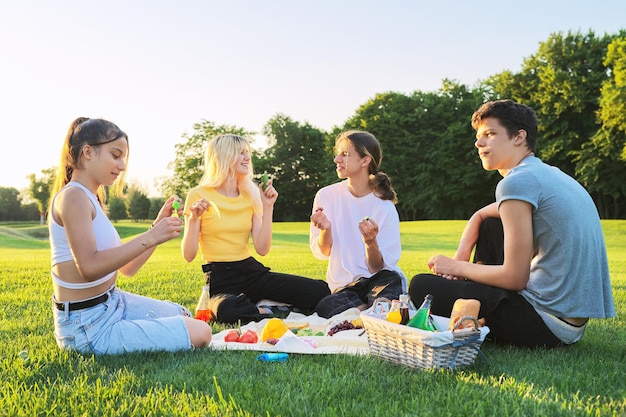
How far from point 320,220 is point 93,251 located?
2.36m

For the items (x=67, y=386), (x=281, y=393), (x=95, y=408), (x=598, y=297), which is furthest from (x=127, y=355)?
(x=598, y=297)

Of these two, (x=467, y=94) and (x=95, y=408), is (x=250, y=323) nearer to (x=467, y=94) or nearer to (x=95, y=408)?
(x=95, y=408)

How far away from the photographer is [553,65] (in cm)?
3788

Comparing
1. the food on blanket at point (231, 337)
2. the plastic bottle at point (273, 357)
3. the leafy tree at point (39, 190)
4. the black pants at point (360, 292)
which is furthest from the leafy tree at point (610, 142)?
the leafy tree at point (39, 190)

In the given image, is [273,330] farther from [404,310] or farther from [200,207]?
[200,207]

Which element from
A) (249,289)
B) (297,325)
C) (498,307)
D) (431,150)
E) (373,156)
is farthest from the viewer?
(431,150)

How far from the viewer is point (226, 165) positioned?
5.53 meters

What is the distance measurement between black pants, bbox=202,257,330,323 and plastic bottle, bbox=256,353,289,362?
1484 millimetres

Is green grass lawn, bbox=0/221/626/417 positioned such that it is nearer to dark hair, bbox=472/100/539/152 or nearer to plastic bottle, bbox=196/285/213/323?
plastic bottle, bbox=196/285/213/323

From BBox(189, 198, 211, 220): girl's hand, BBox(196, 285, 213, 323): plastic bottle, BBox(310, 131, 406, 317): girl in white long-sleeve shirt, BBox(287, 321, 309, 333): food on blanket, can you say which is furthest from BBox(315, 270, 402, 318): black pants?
BBox(189, 198, 211, 220): girl's hand

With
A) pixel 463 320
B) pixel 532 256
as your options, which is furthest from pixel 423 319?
pixel 532 256

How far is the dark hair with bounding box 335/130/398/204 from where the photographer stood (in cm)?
576

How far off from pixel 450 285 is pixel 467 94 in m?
44.8

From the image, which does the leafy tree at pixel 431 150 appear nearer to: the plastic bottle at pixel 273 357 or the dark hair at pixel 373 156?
the dark hair at pixel 373 156
